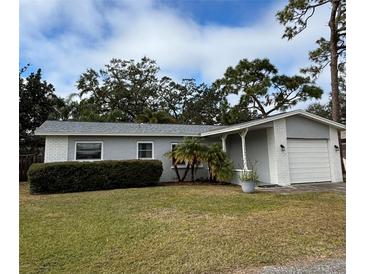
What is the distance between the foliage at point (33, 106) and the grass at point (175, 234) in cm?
1432

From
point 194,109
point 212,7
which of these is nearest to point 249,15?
point 212,7

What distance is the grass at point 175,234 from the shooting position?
3.76m

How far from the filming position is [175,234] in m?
5.00

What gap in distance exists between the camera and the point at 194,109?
1313 inches

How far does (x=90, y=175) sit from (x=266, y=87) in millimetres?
18816

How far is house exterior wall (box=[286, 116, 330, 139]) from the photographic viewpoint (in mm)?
11883

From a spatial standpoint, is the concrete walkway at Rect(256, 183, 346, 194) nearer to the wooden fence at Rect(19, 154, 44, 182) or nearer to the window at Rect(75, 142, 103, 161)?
the window at Rect(75, 142, 103, 161)

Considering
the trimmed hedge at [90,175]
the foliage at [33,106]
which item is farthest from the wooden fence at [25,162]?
the trimmed hedge at [90,175]

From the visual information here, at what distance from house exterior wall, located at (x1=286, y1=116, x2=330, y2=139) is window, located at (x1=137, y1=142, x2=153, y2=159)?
22.4 ft

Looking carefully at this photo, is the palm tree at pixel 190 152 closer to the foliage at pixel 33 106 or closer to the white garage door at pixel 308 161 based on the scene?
the white garage door at pixel 308 161

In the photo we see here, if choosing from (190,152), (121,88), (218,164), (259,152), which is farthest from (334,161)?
(121,88)

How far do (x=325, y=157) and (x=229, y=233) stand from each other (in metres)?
9.52
